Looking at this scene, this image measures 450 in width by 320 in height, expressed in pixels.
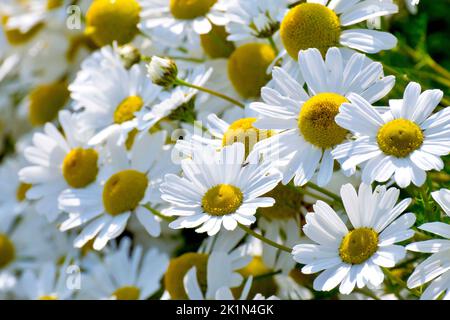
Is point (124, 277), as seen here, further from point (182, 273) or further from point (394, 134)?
point (394, 134)

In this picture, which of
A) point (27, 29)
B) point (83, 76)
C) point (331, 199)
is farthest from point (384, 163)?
point (27, 29)

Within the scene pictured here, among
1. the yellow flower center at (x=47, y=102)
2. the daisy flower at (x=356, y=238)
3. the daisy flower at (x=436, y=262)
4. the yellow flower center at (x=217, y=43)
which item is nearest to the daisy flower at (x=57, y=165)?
the yellow flower center at (x=217, y=43)


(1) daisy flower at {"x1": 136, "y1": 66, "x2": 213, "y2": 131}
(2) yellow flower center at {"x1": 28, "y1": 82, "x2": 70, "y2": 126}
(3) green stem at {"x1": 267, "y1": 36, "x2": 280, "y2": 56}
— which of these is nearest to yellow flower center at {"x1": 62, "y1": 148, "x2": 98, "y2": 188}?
(1) daisy flower at {"x1": 136, "y1": 66, "x2": 213, "y2": 131}

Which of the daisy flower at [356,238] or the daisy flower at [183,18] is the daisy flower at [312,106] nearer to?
the daisy flower at [356,238]

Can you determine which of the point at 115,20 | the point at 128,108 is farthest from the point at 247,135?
the point at 115,20

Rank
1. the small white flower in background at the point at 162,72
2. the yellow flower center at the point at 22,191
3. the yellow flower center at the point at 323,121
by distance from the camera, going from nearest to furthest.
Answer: the yellow flower center at the point at 323,121
the small white flower in background at the point at 162,72
the yellow flower center at the point at 22,191

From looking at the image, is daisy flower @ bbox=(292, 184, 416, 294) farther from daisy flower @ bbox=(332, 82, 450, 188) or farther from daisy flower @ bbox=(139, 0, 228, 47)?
daisy flower @ bbox=(139, 0, 228, 47)
